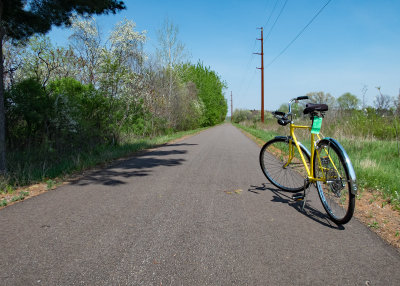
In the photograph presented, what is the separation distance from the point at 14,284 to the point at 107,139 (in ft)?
32.9

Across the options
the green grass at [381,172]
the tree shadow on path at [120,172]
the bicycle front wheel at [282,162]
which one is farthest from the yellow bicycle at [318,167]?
the tree shadow on path at [120,172]

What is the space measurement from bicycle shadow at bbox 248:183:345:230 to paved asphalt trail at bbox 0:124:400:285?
3 cm

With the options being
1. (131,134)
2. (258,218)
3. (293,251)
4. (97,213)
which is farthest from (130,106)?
(293,251)

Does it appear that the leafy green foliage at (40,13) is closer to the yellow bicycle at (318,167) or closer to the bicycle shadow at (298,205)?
the yellow bicycle at (318,167)

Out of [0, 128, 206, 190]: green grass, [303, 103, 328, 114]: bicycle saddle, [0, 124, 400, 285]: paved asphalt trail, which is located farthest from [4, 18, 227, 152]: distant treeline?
[303, 103, 328, 114]: bicycle saddle

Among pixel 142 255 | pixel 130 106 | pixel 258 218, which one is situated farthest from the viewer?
pixel 130 106

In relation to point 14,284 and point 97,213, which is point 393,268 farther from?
point 97,213

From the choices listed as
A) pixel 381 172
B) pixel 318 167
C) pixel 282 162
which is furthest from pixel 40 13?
pixel 381 172

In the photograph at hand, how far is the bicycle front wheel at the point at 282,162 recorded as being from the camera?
466 cm

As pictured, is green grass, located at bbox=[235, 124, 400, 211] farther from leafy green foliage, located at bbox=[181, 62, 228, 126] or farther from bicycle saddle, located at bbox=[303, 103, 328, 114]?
leafy green foliage, located at bbox=[181, 62, 228, 126]

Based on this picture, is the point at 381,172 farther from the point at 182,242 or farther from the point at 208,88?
the point at 208,88

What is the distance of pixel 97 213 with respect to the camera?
361 centimetres

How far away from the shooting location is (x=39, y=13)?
6.53m

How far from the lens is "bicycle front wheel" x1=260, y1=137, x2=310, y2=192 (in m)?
4.66
